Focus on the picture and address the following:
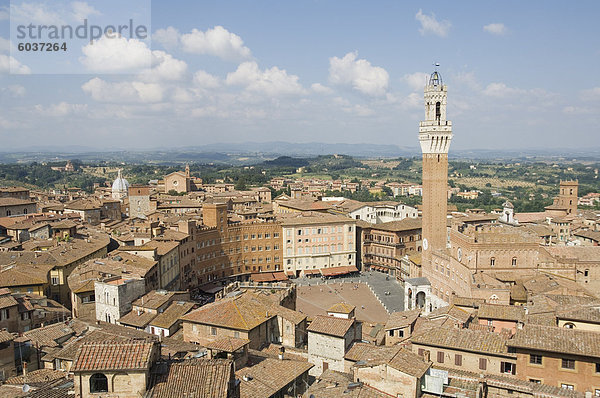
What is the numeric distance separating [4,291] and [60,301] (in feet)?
28.3

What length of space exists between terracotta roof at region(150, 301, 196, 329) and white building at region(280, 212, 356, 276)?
1490 inches

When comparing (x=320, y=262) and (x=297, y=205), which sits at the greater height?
(x=297, y=205)

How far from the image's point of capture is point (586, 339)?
2081 centimetres

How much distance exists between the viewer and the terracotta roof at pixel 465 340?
23625 millimetres

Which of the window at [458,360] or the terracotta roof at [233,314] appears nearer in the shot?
the window at [458,360]

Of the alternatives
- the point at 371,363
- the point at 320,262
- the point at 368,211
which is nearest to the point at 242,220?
the point at 320,262

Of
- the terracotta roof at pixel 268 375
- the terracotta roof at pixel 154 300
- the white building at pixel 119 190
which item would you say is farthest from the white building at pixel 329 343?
the white building at pixel 119 190

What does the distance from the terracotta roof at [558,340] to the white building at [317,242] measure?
51139mm

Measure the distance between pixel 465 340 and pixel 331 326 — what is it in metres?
6.90

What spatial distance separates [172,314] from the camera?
3303 centimetres

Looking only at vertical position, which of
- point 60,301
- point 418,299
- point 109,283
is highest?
point 109,283

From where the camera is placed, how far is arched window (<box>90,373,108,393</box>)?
12.5m

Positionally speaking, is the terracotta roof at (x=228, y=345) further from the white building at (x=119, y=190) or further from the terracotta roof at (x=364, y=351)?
the white building at (x=119, y=190)

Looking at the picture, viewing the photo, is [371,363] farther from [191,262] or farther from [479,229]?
[191,262]
